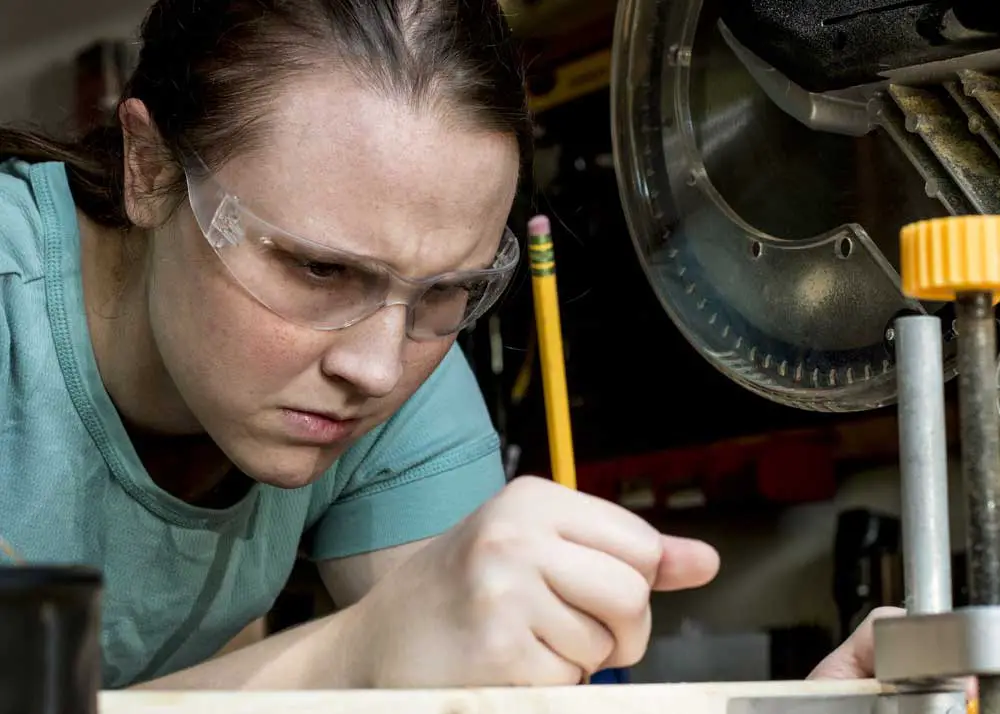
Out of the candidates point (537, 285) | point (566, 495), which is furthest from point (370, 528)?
point (566, 495)

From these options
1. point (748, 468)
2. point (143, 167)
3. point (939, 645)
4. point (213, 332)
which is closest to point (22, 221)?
point (143, 167)

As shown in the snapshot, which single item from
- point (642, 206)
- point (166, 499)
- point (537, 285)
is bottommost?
point (166, 499)

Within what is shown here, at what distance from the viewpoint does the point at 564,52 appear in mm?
1792

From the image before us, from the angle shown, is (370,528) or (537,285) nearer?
(537,285)

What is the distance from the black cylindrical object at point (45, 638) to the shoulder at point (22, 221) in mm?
770

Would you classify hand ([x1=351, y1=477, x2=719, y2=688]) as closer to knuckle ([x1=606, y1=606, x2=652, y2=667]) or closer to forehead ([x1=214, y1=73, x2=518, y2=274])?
knuckle ([x1=606, y1=606, x2=652, y2=667])

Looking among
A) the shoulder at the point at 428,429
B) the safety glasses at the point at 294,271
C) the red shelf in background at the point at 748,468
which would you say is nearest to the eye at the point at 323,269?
the safety glasses at the point at 294,271

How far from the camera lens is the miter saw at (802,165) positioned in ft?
2.91

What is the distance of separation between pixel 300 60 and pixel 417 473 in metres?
0.48

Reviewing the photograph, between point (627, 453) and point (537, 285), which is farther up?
point (627, 453)

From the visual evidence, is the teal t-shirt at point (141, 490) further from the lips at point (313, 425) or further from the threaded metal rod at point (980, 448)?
the threaded metal rod at point (980, 448)

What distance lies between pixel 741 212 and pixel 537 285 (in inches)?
6.8

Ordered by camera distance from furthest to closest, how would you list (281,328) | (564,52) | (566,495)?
(564,52) < (281,328) < (566,495)

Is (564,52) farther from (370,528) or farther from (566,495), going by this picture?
(566,495)
